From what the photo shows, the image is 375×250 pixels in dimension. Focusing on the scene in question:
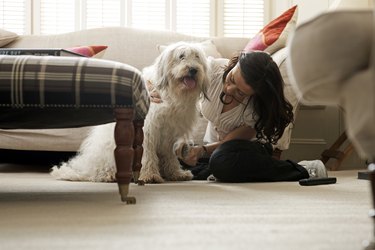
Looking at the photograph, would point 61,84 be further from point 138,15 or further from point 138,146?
point 138,15

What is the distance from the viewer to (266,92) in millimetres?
2469

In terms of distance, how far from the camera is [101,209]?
5.34 feet

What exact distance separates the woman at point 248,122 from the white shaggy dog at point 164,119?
0.10 metres

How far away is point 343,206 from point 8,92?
1.07 metres

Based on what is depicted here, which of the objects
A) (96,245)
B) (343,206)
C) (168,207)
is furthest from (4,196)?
(343,206)

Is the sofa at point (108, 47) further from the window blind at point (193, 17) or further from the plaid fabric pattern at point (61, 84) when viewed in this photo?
the plaid fabric pattern at point (61, 84)

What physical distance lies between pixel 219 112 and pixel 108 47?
1131 millimetres

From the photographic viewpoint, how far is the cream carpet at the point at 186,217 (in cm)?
113

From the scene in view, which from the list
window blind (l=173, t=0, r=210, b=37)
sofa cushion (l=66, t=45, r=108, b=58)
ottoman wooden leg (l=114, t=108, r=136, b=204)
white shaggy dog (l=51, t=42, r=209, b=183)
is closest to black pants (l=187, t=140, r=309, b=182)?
white shaggy dog (l=51, t=42, r=209, b=183)

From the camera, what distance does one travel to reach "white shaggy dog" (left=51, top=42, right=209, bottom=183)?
8.26 feet

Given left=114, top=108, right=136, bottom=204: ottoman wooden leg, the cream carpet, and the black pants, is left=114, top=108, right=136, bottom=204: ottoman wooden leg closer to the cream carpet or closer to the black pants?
the cream carpet

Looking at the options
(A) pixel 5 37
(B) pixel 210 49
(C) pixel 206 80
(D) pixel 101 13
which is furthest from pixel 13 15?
(C) pixel 206 80

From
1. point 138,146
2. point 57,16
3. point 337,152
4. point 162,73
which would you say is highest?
point 57,16

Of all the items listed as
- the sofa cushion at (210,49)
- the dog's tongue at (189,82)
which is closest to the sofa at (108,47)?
the sofa cushion at (210,49)
